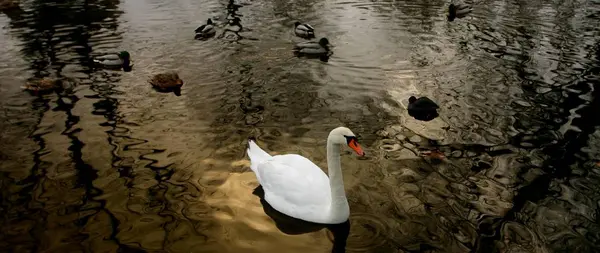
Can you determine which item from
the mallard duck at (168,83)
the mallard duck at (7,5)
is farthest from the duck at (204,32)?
the mallard duck at (7,5)

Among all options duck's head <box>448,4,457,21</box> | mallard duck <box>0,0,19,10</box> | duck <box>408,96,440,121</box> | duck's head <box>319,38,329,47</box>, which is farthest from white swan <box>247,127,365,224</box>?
mallard duck <box>0,0,19,10</box>

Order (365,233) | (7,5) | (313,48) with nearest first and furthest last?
(365,233), (313,48), (7,5)

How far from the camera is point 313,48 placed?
48.9ft

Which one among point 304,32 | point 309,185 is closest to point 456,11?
point 304,32

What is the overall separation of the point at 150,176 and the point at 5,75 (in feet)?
30.3

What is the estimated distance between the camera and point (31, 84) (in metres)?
12.6

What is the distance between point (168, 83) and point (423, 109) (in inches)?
275

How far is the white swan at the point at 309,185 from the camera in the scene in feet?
20.1

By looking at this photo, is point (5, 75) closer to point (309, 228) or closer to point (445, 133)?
point (309, 228)

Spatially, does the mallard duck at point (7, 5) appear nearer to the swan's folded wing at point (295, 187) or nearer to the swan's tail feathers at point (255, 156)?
the swan's tail feathers at point (255, 156)

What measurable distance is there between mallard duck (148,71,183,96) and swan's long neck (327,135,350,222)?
720 centimetres

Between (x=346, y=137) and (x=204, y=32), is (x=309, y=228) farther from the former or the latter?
(x=204, y=32)

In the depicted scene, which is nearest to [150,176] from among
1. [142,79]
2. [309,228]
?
[309,228]

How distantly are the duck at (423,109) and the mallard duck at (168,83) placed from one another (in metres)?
6.41
